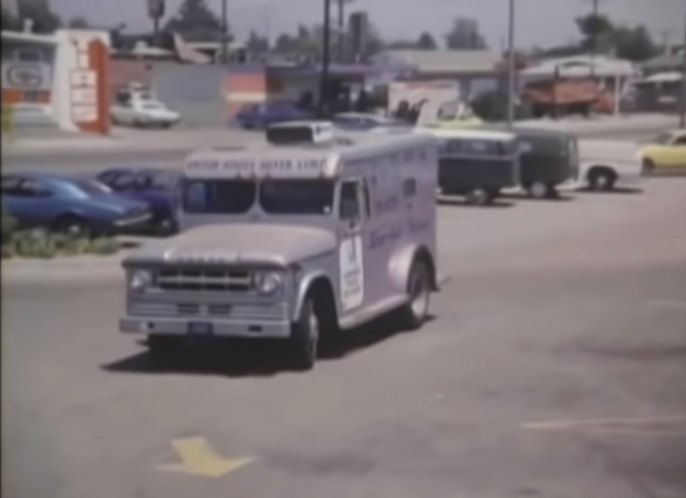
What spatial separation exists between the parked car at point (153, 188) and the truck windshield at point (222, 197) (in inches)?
4.4

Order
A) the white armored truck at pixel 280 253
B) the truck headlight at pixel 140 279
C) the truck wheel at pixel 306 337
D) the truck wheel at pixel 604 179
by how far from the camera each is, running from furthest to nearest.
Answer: the truck wheel at pixel 604 179 < the truck headlight at pixel 140 279 < the white armored truck at pixel 280 253 < the truck wheel at pixel 306 337

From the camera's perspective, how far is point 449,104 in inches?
278

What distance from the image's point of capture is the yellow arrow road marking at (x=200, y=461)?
19.3ft

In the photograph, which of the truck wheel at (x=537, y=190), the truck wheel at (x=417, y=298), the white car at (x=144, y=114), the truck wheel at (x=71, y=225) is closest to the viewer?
the white car at (x=144, y=114)

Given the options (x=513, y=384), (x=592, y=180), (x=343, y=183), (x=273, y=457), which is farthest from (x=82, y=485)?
(x=592, y=180)

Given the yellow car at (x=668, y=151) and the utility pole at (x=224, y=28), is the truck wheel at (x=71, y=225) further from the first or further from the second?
the yellow car at (x=668, y=151)

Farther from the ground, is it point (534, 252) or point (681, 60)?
point (681, 60)

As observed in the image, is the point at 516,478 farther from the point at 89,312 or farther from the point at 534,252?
the point at 534,252

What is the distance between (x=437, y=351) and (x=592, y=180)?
2.02 m

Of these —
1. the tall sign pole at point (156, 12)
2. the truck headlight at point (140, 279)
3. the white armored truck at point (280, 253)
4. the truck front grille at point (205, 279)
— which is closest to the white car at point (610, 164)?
the white armored truck at point (280, 253)

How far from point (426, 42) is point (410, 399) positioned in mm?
1490

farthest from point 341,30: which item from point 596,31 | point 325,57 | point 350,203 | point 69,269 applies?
point 350,203

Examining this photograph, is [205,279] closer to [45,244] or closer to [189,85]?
[45,244]

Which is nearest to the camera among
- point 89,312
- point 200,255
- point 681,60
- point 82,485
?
point 82,485
